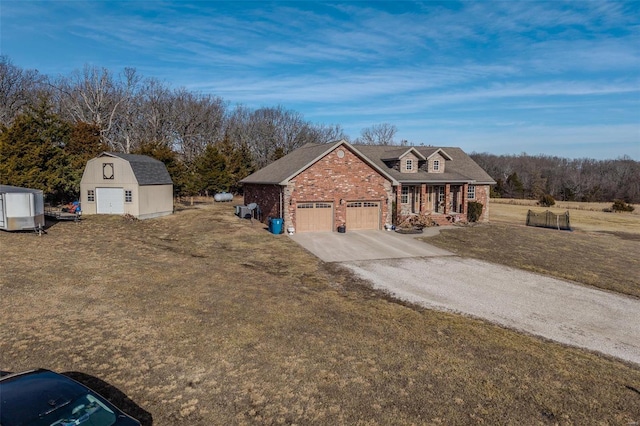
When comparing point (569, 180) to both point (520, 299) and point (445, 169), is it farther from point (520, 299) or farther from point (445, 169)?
point (520, 299)

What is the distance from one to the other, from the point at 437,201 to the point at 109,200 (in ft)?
89.2

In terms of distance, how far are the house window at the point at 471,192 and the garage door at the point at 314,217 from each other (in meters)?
14.5

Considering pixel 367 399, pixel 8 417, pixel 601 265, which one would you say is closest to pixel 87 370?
pixel 8 417

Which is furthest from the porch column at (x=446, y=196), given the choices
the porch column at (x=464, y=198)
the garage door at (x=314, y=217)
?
the garage door at (x=314, y=217)

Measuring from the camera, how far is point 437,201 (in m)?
32.2

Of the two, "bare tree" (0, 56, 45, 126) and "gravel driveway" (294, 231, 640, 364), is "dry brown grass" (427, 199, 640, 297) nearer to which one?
"gravel driveway" (294, 231, 640, 364)

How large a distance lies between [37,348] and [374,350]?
299 inches

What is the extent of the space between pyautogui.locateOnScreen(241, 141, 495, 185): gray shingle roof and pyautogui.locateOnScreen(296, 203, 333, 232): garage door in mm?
2393

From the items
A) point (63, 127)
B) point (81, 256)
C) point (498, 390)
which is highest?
point (63, 127)

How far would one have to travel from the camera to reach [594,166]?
355 feet

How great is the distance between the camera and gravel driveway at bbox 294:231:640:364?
1037cm

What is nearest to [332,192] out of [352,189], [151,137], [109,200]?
[352,189]

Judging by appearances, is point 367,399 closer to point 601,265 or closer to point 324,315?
point 324,315

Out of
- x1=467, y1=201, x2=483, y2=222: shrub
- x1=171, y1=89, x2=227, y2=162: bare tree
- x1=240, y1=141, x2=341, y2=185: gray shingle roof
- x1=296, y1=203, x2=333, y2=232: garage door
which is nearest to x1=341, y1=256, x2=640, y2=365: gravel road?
x1=296, y1=203, x2=333, y2=232: garage door
